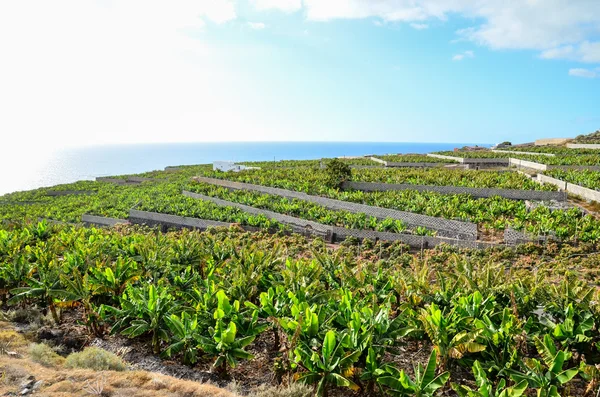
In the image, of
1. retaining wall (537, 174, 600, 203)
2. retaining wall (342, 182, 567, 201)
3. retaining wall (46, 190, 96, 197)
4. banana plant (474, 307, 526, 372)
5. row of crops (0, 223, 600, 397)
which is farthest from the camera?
retaining wall (46, 190, 96, 197)

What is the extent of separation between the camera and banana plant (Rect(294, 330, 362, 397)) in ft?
17.7

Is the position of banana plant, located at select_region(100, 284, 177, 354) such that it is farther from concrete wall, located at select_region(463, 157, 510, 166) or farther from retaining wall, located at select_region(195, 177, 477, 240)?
concrete wall, located at select_region(463, 157, 510, 166)

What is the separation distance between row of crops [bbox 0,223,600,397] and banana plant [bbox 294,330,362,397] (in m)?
0.02

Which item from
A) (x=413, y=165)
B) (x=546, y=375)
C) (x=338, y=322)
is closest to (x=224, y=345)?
(x=338, y=322)

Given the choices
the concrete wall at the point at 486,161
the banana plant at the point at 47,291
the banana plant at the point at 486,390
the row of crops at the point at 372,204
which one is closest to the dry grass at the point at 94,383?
the banana plant at the point at 47,291

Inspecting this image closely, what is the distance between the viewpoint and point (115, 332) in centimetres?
688

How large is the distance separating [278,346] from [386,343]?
2023 mm

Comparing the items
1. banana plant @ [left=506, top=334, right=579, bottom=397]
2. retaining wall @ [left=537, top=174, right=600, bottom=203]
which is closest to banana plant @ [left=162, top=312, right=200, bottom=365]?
banana plant @ [left=506, top=334, right=579, bottom=397]

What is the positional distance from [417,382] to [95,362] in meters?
4.85

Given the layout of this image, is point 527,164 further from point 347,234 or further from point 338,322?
point 338,322

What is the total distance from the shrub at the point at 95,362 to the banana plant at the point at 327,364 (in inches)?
113

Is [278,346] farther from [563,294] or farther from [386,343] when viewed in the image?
[563,294]

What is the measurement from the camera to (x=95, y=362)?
19.2ft

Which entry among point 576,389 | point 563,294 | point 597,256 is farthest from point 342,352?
point 597,256
